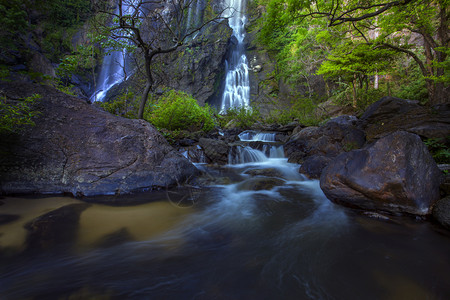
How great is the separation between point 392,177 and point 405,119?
486cm

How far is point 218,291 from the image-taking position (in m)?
1.75

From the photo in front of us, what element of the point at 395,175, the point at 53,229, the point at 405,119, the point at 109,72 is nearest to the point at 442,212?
the point at 395,175

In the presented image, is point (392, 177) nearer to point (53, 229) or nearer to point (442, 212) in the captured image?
point (442, 212)

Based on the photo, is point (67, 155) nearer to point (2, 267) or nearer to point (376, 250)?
point (2, 267)

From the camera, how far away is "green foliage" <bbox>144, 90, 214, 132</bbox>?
8.73 meters

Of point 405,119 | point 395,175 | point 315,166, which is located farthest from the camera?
point 405,119

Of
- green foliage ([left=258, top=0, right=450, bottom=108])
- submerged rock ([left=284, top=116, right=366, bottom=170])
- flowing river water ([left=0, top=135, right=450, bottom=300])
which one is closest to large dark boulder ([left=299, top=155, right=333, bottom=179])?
submerged rock ([left=284, top=116, right=366, bottom=170])

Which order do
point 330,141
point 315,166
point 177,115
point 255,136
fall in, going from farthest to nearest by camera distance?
1. point 255,136
2. point 177,115
3. point 330,141
4. point 315,166

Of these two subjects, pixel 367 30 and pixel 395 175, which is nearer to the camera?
pixel 395 175

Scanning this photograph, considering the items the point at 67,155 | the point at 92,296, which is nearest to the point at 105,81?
the point at 67,155

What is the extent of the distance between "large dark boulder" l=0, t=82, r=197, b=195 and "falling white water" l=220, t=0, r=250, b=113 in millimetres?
18830

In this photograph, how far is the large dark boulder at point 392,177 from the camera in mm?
2863

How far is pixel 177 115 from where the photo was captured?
29.8 feet

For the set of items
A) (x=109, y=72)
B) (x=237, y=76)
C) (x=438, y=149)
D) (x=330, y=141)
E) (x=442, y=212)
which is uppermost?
(x=109, y=72)
